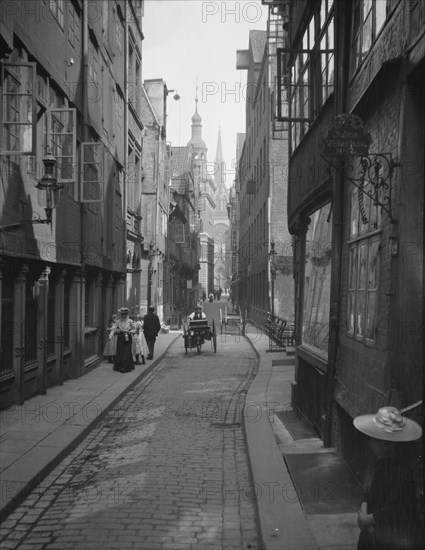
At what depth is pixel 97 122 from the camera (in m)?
16.2

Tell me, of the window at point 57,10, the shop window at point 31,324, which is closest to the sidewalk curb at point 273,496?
the shop window at point 31,324

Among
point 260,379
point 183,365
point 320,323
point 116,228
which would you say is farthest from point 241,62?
point 320,323

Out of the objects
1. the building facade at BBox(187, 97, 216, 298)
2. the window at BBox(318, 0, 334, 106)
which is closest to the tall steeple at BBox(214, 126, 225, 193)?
the building facade at BBox(187, 97, 216, 298)

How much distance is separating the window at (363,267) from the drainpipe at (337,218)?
370 millimetres

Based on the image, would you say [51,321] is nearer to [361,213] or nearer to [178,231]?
[361,213]

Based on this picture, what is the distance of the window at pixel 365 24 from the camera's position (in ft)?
19.4

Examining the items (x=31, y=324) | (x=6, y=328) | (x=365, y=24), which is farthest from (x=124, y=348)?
(x=365, y=24)

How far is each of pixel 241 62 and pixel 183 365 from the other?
31603 millimetres

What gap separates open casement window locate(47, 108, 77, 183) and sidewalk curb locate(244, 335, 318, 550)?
684 cm

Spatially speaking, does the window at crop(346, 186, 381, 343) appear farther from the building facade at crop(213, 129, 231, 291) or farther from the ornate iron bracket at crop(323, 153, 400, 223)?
the building facade at crop(213, 129, 231, 291)

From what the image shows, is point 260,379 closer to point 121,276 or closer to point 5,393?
point 5,393

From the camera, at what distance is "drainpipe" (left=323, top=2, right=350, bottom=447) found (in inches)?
292

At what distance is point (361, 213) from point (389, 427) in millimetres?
3454

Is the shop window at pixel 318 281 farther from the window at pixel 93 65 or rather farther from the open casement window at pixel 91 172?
the window at pixel 93 65
